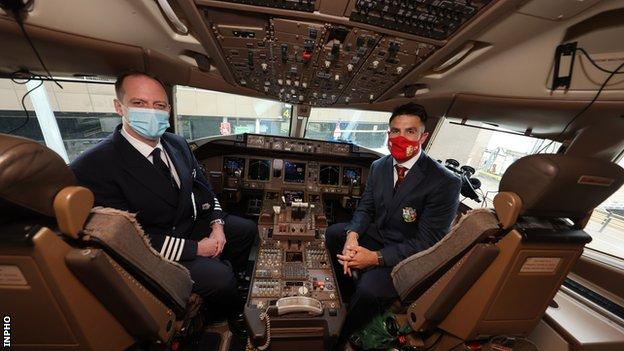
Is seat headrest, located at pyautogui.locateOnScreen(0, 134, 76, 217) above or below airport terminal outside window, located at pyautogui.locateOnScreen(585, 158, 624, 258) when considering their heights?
above

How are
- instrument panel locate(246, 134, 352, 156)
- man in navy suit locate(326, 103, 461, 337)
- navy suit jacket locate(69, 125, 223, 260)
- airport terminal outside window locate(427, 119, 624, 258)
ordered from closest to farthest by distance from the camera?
navy suit jacket locate(69, 125, 223, 260)
man in navy suit locate(326, 103, 461, 337)
airport terminal outside window locate(427, 119, 624, 258)
instrument panel locate(246, 134, 352, 156)

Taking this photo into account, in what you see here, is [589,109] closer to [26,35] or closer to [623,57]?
[623,57]

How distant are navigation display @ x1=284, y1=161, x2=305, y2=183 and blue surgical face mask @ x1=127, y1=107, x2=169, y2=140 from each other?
147 centimetres

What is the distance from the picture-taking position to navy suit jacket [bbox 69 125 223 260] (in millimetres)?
1321

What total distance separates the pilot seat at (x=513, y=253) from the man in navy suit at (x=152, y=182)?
1188 millimetres

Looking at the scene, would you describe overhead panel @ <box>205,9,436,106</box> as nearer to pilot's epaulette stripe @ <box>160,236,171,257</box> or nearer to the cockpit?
the cockpit

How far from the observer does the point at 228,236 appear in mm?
1970

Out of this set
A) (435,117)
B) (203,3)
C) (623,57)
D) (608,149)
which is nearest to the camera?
(203,3)

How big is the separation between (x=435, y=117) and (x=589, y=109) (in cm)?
126

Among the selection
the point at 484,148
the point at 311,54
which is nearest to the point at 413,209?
the point at 311,54

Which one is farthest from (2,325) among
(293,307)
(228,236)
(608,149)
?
(608,149)

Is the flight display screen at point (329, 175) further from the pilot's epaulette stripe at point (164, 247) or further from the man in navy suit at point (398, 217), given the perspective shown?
the pilot's epaulette stripe at point (164, 247)

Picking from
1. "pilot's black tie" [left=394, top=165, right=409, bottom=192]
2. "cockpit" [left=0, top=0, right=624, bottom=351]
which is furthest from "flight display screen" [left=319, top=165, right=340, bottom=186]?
"pilot's black tie" [left=394, top=165, right=409, bottom=192]

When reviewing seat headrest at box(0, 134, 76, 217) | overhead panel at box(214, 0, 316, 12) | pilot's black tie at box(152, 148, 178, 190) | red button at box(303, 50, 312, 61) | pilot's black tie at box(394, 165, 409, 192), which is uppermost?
overhead panel at box(214, 0, 316, 12)
